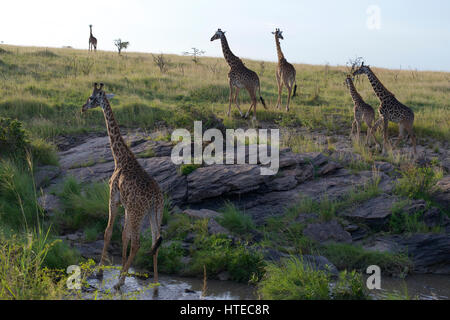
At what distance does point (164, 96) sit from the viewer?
65.8 ft

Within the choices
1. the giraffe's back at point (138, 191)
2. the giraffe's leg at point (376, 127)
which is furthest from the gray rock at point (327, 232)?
the giraffe's leg at point (376, 127)

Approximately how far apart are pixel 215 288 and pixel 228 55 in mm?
10480

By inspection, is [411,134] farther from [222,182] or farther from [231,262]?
[231,262]

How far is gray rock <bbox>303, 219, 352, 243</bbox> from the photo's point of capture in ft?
33.9

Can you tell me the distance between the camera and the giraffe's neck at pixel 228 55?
1748 cm

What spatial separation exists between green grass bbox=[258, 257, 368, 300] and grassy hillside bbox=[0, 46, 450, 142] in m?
7.08

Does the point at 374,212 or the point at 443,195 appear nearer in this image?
the point at 374,212

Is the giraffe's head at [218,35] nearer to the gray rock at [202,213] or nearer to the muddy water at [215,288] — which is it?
the gray rock at [202,213]

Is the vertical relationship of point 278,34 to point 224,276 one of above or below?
above

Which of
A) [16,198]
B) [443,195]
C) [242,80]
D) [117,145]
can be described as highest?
[242,80]

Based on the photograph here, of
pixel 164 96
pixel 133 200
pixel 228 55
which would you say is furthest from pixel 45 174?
pixel 164 96

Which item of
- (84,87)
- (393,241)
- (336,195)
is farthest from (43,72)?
(393,241)

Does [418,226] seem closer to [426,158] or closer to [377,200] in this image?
[377,200]

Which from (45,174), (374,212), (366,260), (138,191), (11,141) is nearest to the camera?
(138,191)
